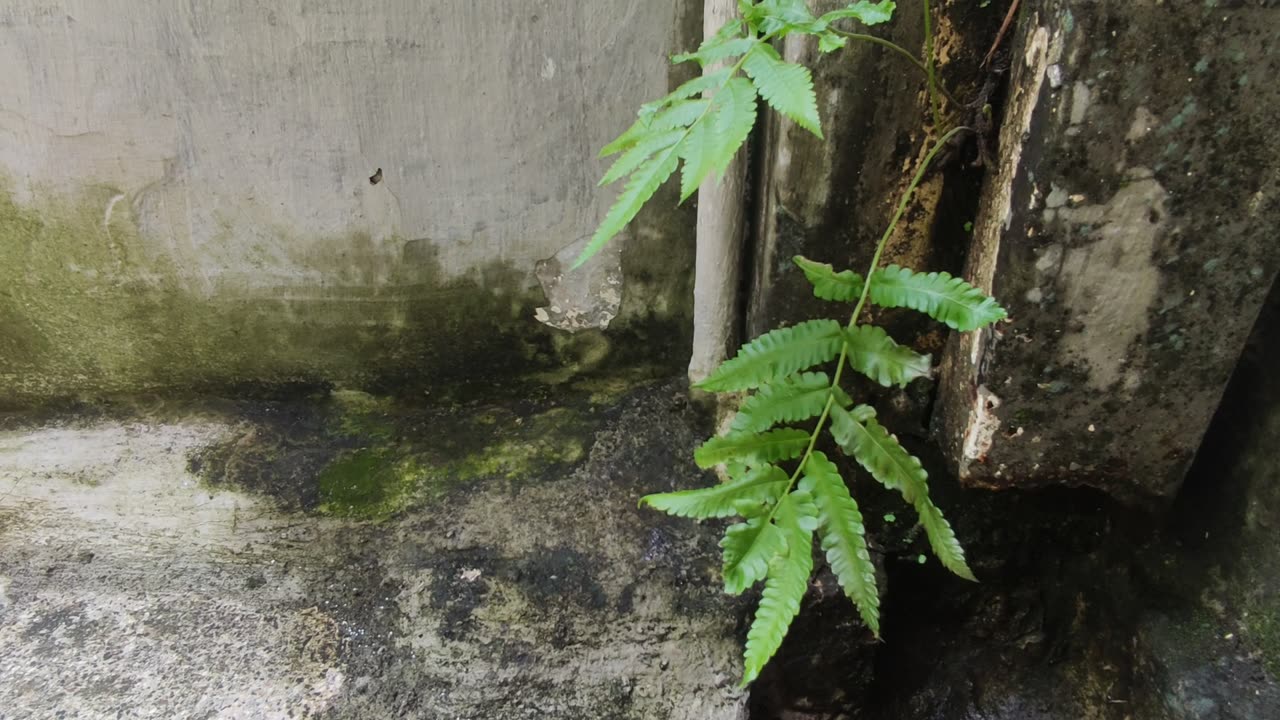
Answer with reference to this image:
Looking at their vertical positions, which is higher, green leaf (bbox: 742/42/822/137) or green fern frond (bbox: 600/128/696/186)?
green leaf (bbox: 742/42/822/137)

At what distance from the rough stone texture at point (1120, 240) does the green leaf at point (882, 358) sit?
0.20 metres

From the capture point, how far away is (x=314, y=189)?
1629 mm

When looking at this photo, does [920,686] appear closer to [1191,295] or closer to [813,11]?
[1191,295]

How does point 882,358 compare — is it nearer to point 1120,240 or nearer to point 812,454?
point 812,454

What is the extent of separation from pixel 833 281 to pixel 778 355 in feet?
0.42

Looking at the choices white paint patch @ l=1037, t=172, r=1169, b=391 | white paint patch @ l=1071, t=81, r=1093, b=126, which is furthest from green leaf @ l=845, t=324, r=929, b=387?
white paint patch @ l=1071, t=81, r=1093, b=126

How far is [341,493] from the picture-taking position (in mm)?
1658

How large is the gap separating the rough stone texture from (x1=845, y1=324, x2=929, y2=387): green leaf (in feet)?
0.65

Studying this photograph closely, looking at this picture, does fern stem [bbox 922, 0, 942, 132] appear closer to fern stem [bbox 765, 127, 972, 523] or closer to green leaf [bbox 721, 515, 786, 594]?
fern stem [bbox 765, 127, 972, 523]

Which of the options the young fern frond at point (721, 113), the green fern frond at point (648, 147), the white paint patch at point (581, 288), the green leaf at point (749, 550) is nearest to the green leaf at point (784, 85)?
the young fern frond at point (721, 113)

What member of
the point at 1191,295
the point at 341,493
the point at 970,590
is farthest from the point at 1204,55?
the point at 341,493

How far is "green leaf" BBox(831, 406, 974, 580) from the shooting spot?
1.04 metres

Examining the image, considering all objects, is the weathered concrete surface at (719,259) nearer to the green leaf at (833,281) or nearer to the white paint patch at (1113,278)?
the green leaf at (833,281)

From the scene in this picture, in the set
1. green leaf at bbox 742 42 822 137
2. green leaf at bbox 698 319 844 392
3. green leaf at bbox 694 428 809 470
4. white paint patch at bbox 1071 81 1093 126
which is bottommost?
green leaf at bbox 694 428 809 470
